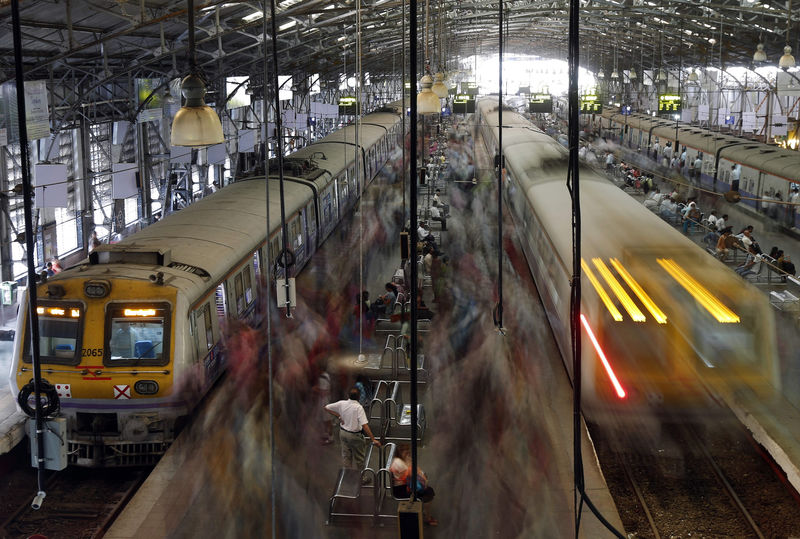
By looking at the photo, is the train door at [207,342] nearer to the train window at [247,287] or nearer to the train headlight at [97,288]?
the train headlight at [97,288]

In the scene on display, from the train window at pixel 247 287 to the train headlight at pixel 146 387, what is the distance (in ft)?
10.8

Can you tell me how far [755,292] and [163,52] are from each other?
51.7 ft

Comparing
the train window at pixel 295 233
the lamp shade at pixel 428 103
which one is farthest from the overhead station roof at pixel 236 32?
the train window at pixel 295 233

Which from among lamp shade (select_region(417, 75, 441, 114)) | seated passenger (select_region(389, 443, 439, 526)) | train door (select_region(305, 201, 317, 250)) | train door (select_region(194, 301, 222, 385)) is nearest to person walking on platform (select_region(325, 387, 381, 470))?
seated passenger (select_region(389, 443, 439, 526))

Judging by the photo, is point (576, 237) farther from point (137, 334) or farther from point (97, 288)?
point (97, 288)

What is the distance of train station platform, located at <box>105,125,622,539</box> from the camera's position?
887cm

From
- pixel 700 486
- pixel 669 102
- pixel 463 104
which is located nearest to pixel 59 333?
pixel 700 486

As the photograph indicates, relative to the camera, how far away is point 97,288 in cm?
1030

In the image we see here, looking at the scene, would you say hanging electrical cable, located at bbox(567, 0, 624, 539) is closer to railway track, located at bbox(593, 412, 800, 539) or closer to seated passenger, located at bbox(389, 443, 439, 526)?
seated passenger, located at bbox(389, 443, 439, 526)

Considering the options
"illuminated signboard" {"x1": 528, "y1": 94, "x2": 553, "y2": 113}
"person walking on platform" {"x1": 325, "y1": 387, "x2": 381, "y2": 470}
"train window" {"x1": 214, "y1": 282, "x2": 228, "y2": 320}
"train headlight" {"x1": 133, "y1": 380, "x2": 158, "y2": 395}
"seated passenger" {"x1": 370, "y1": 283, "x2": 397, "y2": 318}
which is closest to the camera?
"person walking on platform" {"x1": 325, "y1": 387, "x2": 381, "y2": 470}

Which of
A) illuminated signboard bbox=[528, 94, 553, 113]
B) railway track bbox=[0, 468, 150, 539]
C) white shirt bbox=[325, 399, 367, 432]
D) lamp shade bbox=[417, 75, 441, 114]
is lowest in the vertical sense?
railway track bbox=[0, 468, 150, 539]

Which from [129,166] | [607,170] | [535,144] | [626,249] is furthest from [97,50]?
[607,170]

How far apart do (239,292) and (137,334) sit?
2693mm

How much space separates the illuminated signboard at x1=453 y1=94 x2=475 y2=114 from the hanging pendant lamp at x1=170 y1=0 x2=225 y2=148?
97.2 ft
